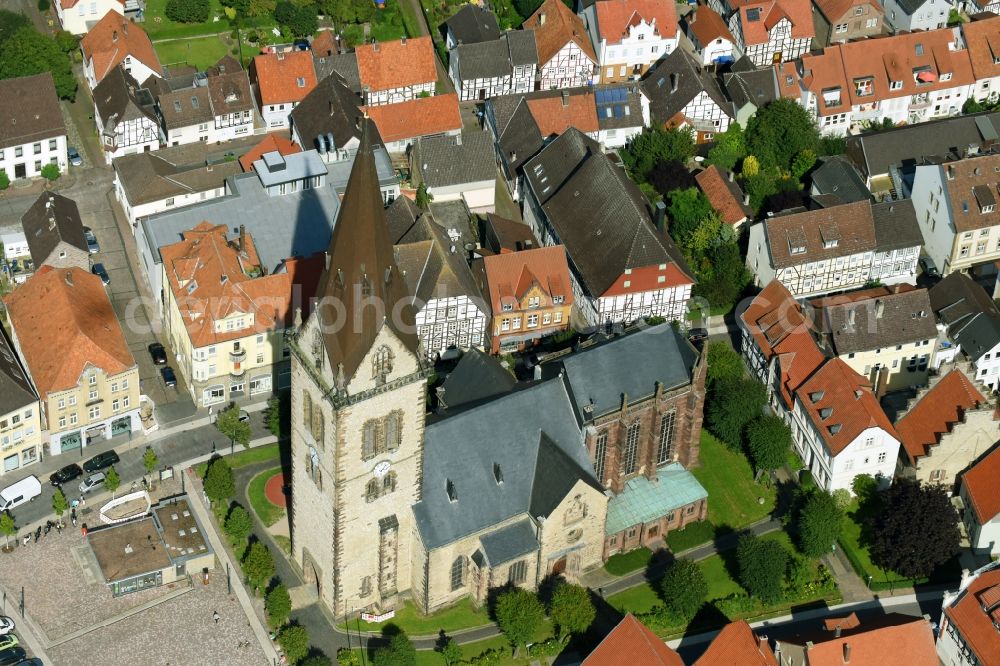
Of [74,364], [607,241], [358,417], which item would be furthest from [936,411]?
[74,364]

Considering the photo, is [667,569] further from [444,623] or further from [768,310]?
[768,310]

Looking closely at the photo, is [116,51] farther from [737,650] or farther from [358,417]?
[737,650]

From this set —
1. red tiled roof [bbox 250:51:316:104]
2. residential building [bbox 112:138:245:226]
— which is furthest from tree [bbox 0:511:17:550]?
red tiled roof [bbox 250:51:316:104]

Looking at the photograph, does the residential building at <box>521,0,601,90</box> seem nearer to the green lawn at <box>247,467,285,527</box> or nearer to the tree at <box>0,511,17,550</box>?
the green lawn at <box>247,467,285,527</box>

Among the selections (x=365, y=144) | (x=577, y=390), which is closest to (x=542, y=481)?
(x=577, y=390)

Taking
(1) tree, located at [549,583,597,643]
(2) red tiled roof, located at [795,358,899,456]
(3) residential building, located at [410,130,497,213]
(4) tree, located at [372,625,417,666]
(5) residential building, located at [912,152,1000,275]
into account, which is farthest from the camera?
(3) residential building, located at [410,130,497,213]

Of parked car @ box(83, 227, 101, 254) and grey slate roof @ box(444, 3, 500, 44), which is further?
grey slate roof @ box(444, 3, 500, 44)

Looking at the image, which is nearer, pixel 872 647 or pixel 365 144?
A: pixel 365 144
